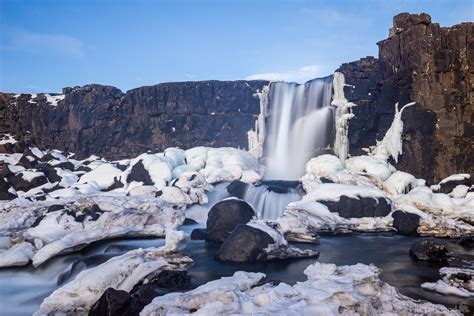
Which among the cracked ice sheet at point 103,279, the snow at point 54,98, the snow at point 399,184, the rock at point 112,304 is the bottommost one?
the cracked ice sheet at point 103,279

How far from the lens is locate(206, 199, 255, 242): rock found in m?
13.7

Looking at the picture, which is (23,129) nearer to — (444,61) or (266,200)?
(266,200)

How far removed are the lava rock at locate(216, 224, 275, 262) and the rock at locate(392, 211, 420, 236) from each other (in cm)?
732

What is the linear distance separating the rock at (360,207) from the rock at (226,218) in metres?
4.84

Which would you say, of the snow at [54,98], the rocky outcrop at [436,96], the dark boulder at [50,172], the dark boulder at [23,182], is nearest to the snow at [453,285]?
the rocky outcrop at [436,96]

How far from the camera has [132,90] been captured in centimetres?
3578

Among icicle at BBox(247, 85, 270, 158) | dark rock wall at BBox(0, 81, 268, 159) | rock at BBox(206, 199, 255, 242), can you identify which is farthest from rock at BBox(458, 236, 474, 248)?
dark rock wall at BBox(0, 81, 268, 159)

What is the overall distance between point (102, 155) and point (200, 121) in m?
10.6

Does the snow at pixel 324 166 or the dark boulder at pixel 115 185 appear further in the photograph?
the dark boulder at pixel 115 185

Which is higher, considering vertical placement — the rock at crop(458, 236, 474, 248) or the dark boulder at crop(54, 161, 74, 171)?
the dark boulder at crop(54, 161, 74, 171)

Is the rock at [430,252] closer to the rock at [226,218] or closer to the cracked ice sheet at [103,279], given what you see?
the rock at [226,218]

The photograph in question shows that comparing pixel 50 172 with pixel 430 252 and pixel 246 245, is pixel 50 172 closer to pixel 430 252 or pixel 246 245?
pixel 246 245

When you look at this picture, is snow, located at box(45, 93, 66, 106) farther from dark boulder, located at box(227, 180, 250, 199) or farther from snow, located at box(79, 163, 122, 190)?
dark boulder, located at box(227, 180, 250, 199)

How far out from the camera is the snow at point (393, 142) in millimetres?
Answer: 22844
